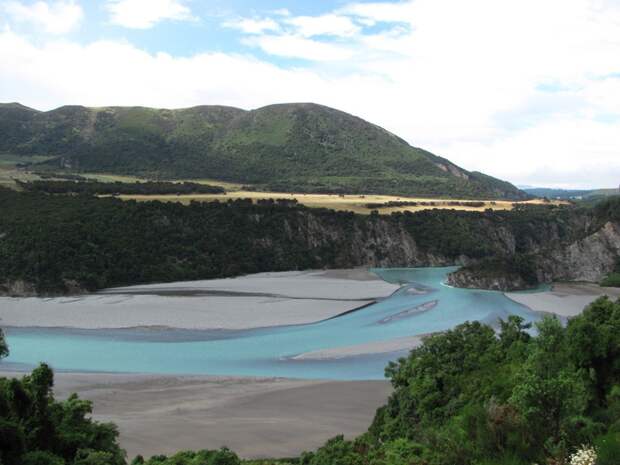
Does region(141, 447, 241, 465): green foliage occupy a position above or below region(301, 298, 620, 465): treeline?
below

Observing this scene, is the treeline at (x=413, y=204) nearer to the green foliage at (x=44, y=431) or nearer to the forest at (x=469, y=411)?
the forest at (x=469, y=411)

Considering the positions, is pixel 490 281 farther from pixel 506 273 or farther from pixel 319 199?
pixel 319 199

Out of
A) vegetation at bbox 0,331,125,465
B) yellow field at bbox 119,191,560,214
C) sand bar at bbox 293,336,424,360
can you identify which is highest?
yellow field at bbox 119,191,560,214

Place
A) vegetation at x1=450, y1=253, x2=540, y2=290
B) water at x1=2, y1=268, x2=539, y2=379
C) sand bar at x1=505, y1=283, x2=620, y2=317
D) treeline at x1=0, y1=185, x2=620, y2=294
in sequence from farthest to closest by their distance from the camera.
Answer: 1. vegetation at x1=450, y1=253, x2=540, y2=290
2. treeline at x1=0, y1=185, x2=620, y2=294
3. sand bar at x1=505, y1=283, x2=620, y2=317
4. water at x1=2, y1=268, x2=539, y2=379

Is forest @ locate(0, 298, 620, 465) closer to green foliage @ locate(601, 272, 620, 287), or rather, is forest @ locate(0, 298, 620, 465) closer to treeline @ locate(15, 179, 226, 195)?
green foliage @ locate(601, 272, 620, 287)

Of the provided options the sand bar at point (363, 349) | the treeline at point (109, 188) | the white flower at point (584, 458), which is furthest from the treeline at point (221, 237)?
the white flower at point (584, 458)

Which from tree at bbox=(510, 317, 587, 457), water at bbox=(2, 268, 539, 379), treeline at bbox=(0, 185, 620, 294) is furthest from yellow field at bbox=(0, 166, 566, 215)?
tree at bbox=(510, 317, 587, 457)
